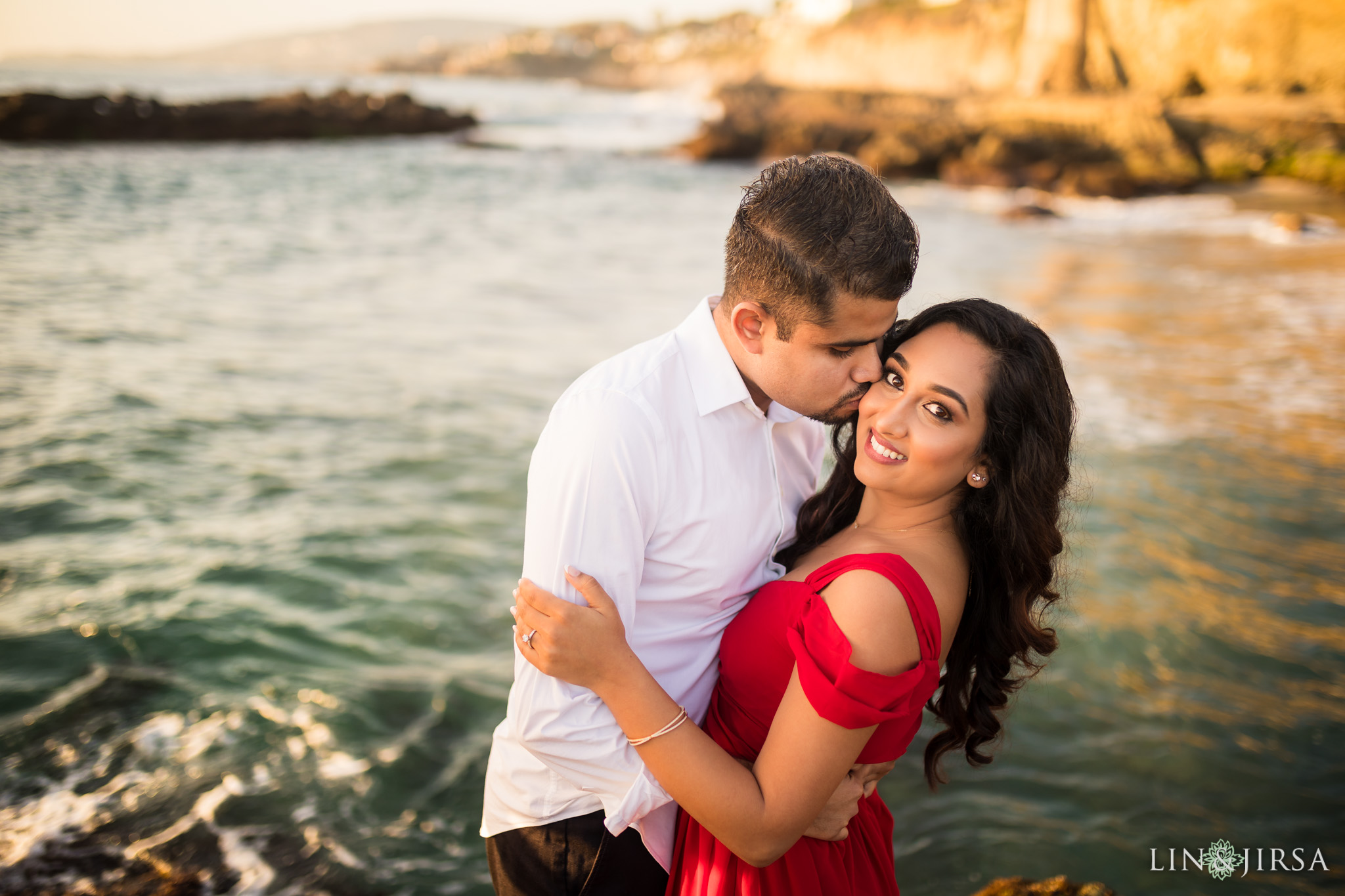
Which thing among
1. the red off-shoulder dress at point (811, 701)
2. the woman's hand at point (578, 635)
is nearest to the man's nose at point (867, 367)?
the red off-shoulder dress at point (811, 701)

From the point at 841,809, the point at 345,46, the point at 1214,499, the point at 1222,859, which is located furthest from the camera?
the point at 345,46

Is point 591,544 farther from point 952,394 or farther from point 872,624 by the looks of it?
point 952,394

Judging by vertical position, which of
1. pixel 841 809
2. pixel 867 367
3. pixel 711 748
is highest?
pixel 867 367

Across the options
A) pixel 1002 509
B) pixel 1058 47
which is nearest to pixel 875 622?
pixel 1002 509

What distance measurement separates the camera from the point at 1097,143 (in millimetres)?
32719

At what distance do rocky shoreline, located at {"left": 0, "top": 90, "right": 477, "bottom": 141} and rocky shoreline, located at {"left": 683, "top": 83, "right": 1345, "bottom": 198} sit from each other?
12840 millimetres

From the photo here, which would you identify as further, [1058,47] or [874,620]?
[1058,47]

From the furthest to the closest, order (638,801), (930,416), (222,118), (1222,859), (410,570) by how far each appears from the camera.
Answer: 1. (222,118)
2. (410,570)
3. (1222,859)
4. (930,416)
5. (638,801)

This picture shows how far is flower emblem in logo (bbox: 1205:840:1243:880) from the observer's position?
363cm

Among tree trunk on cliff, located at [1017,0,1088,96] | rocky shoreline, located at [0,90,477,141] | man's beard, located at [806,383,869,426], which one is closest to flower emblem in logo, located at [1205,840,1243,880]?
man's beard, located at [806,383,869,426]

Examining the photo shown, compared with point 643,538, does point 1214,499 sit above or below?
below

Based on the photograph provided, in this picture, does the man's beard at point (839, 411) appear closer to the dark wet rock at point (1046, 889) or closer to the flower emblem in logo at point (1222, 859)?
the dark wet rock at point (1046, 889)

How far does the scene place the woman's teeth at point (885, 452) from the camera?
219cm

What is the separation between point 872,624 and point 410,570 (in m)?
4.67
